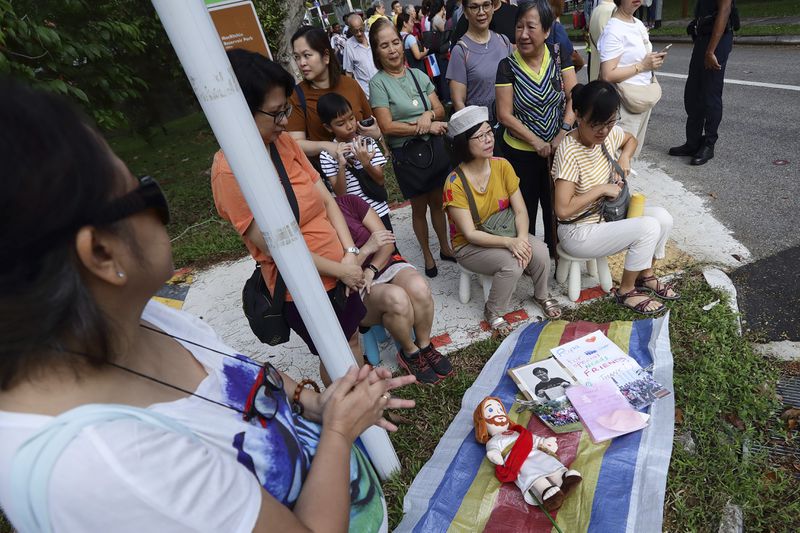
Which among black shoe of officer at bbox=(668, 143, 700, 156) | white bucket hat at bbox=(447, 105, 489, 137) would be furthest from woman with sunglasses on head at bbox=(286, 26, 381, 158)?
black shoe of officer at bbox=(668, 143, 700, 156)

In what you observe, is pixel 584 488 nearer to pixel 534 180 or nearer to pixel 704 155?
pixel 534 180

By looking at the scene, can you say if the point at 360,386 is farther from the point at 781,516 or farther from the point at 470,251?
the point at 470,251

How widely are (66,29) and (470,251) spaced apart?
538 centimetres

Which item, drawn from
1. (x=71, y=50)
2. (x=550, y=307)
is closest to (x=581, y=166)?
(x=550, y=307)

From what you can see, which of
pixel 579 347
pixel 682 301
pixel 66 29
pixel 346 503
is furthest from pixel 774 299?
pixel 66 29

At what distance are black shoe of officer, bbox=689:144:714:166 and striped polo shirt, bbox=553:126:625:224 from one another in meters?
2.53

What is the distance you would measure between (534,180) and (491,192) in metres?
0.69

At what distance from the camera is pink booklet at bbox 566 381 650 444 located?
7.13 ft

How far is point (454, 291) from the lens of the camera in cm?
374

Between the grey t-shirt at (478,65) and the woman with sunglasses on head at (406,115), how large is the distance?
27 cm

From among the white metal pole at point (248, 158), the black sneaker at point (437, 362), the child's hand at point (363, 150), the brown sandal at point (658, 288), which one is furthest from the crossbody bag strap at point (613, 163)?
the white metal pole at point (248, 158)

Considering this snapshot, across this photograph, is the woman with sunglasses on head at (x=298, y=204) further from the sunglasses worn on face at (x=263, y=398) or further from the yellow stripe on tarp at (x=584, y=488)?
the yellow stripe on tarp at (x=584, y=488)

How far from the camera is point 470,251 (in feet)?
10.4

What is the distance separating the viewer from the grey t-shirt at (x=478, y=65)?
357 centimetres
